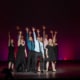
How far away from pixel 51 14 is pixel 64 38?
138cm

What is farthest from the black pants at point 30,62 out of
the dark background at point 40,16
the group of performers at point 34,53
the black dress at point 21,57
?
the dark background at point 40,16

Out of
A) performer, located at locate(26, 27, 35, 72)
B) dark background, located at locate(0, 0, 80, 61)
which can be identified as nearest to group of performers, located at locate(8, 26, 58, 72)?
performer, located at locate(26, 27, 35, 72)

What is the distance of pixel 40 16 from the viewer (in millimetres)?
16281

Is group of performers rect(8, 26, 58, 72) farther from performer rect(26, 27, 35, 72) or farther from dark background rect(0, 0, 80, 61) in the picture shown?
dark background rect(0, 0, 80, 61)

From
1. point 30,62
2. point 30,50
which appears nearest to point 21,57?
point 30,62

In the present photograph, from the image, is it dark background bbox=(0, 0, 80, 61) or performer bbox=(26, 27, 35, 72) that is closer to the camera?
performer bbox=(26, 27, 35, 72)

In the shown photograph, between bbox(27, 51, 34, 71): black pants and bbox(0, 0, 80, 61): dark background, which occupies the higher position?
bbox(0, 0, 80, 61): dark background

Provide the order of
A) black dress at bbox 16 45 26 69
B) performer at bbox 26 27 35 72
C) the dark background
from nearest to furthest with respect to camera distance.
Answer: performer at bbox 26 27 35 72
black dress at bbox 16 45 26 69
the dark background

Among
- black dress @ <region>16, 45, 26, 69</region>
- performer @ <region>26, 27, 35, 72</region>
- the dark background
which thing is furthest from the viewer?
the dark background

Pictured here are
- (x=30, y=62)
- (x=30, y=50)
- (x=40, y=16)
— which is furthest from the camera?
(x=40, y=16)

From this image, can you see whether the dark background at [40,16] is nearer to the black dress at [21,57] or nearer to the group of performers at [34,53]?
the group of performers at [34,53]

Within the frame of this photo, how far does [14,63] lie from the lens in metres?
11.4

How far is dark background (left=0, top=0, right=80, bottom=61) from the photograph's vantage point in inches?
637

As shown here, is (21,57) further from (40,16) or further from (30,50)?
(40,16)
